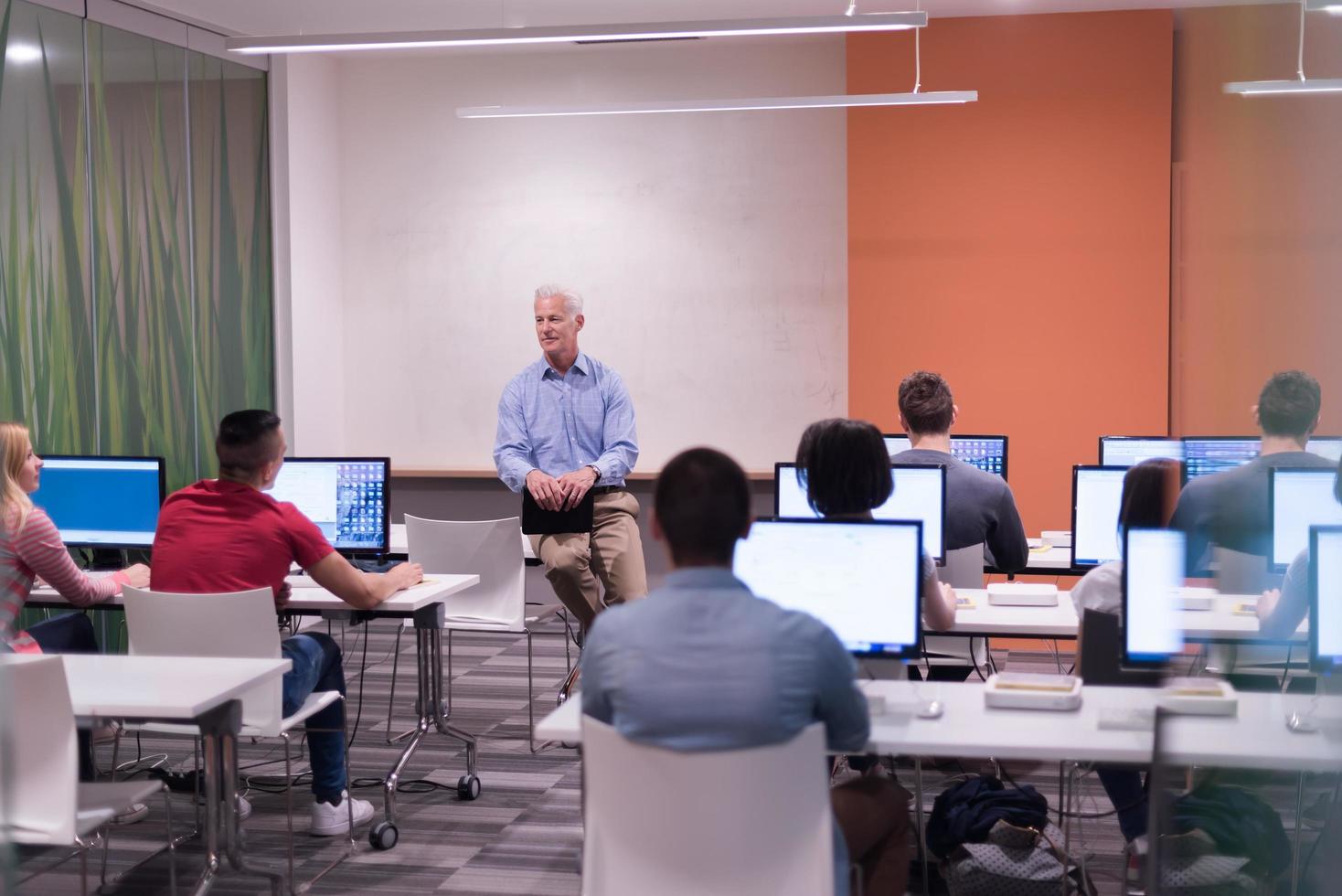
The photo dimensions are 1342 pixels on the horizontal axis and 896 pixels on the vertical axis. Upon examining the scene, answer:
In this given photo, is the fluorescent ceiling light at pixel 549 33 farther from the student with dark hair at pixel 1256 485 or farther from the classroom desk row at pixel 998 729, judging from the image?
the student with dark hair at pixel 1256 485

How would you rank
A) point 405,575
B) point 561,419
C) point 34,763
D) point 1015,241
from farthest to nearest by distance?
point 1015,241 → point 561,419 → point 405,575 → point 34,763

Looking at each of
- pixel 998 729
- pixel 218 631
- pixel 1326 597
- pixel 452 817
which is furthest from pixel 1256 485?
pixel 452 817

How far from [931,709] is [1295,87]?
5.70 feet

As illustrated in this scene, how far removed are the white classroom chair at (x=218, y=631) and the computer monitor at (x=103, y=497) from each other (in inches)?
55.4

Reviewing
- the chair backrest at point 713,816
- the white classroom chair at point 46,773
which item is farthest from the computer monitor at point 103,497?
the chair backrest at point 713,816

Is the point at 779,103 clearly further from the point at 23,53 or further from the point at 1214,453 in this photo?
the point at 1214,453

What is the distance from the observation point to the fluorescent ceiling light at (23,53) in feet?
16.1

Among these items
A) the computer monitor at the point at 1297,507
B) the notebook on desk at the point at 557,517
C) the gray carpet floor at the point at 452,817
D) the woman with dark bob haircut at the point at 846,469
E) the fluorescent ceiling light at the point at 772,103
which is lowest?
the gray carpet floor at the point at 452,817

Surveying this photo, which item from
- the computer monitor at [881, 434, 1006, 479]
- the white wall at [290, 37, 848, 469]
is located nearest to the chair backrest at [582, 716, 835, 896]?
the computer monitor at [881, 434, 1006, 479]

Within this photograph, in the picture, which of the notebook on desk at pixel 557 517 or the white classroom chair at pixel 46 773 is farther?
the notebook on desk at pixel 557 517

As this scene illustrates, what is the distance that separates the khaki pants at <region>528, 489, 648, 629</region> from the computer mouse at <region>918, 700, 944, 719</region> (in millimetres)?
2213

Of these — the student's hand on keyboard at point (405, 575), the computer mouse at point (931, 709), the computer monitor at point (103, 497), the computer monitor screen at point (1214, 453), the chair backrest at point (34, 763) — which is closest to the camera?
the computer monitor screen at point (1214, 453)

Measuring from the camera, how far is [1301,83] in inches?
26.4

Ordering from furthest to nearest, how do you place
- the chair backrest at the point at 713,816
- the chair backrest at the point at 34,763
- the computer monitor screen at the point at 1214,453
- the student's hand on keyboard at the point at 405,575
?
the student's hand on keyboard at the point at 405,575
the chair backrest at the point at 713,816
the chair backrest at the point at 34,763
the computer monitor screen at the point at 1214,453
